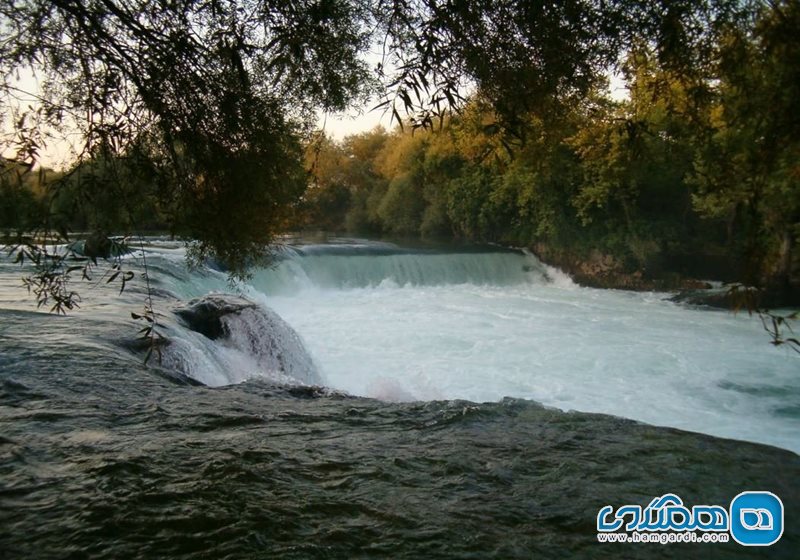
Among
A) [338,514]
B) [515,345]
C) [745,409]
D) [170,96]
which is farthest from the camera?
[515,345]

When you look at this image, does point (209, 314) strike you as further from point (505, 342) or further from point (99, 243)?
point (505, 342)

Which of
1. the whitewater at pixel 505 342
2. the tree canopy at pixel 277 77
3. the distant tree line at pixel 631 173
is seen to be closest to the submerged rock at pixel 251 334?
the whitewater at pixel 505 342

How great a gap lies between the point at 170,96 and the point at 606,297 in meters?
16.1

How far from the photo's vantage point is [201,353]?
718cm

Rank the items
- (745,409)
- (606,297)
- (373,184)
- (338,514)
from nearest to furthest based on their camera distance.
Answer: (338,514) < (745,409) < (606,297) < (373,184)

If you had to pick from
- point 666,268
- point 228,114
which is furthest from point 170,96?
point 666,268

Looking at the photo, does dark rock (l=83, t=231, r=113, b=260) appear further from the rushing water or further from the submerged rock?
the submerged rock

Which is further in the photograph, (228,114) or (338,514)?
(228,114)

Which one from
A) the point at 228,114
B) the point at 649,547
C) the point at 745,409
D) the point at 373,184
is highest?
the point at 373,184

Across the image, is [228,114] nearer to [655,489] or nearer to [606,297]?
[655,489]

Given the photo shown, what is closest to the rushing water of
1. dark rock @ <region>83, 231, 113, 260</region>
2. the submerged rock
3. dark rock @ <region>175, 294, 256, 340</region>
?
the submerged rock

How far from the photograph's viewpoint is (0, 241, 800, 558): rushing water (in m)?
2.93

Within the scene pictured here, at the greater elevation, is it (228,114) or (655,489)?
(228,114)

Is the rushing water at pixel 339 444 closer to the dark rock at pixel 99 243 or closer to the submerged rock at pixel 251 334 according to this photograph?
the submerged rock at pixel 251 334
